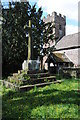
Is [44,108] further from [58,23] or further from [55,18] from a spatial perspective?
[58,23]

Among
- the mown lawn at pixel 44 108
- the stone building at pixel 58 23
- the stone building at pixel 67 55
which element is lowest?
the mown lawn at pixel 44 108

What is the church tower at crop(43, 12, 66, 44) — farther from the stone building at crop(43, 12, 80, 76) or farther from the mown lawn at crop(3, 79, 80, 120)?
the mown lawn at crop(3, 79, 80, 120)

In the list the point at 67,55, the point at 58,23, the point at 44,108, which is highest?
the point at 58,23

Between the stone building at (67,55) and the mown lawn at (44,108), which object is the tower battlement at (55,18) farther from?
the mown lawn at (44,108)

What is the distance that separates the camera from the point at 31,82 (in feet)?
30.1

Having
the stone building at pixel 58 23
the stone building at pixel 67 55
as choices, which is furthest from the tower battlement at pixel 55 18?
the stone building at pixel 67 55

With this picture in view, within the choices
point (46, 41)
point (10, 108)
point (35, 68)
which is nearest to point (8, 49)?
point (46, 41)

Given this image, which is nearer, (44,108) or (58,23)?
(44,108)

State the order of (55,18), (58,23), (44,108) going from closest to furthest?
1. (44,108)
2. (55,18)
3. (58,23)

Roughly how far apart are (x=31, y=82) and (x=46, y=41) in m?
10.7

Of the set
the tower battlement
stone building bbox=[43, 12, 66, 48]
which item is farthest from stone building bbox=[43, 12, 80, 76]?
the tower battlement

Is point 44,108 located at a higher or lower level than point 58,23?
lower

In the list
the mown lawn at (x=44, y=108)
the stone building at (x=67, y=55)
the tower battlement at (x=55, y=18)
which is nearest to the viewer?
the mown lawn at (x=44, y=108)

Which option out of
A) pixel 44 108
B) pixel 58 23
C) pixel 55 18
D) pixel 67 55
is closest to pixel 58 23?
pixel 58 23
